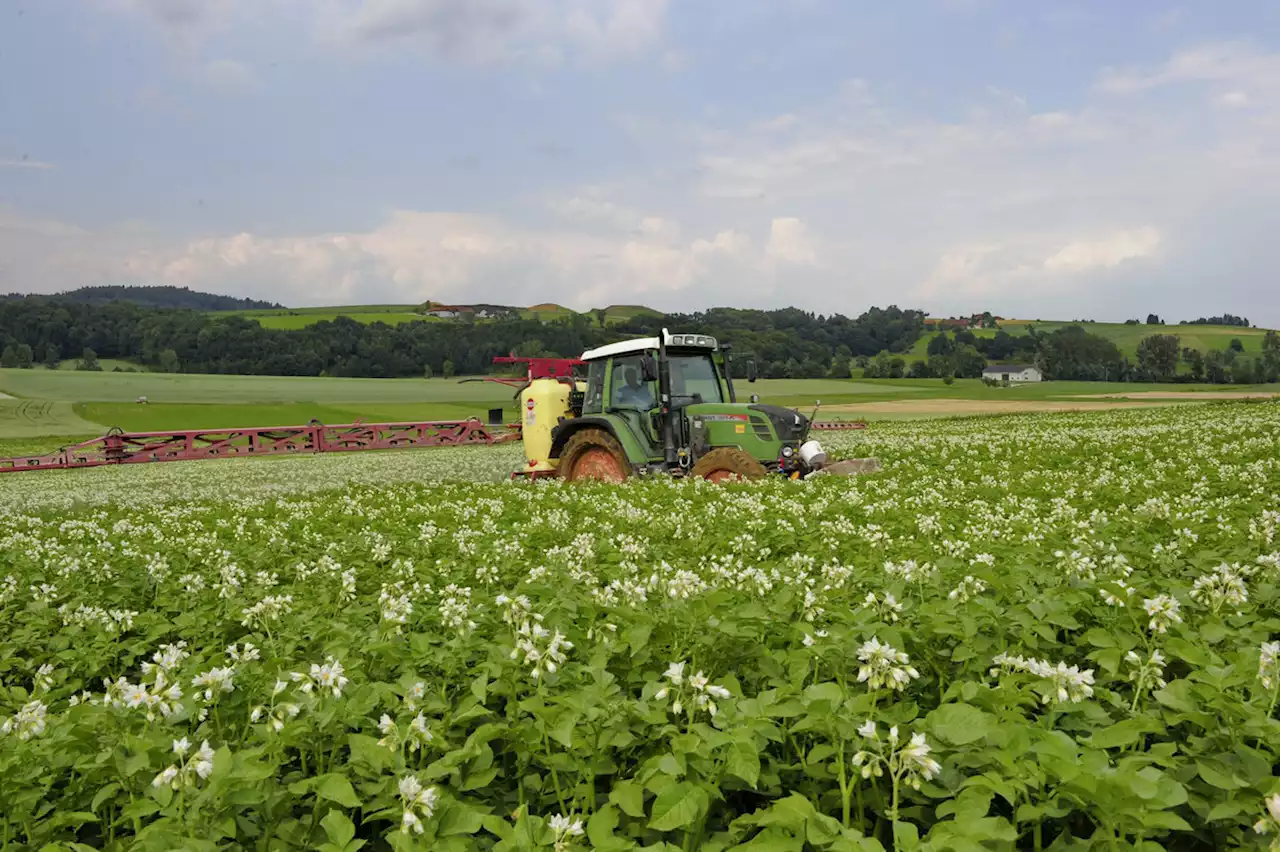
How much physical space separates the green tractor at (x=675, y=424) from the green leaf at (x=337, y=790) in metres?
11.3

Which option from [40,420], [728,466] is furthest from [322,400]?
[728,466]

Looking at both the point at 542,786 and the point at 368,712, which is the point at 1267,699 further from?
the point at 368,712

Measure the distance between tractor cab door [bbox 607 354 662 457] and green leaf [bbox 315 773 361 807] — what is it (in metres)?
12.9

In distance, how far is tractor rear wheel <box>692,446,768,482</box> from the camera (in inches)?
553

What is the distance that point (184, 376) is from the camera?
273 ft

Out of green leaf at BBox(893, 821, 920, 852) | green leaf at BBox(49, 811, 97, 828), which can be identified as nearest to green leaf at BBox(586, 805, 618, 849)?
green leaf at BBox(893, 821, 920, 852)

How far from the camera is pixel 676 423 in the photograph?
51.8 feet

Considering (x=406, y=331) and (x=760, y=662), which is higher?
(x=406, y=331)

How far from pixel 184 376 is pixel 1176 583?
310 feet

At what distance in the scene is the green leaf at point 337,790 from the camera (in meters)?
2.68

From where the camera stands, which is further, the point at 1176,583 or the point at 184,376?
the point at 184,376

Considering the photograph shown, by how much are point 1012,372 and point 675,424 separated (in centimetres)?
11575

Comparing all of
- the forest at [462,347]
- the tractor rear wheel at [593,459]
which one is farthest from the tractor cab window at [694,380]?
the forest at [462,347]

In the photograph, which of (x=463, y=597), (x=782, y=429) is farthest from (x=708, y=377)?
(x=463, y=597)
